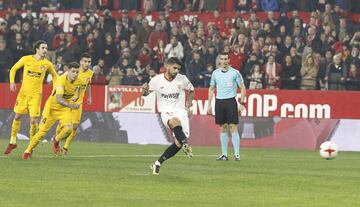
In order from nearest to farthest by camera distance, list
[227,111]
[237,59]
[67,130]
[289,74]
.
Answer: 1. [67,130]
2. [227,111]
3. [289,74]
4. [237,59]

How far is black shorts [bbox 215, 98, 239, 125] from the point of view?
24.7m

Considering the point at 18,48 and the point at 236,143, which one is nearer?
the point at 236,143

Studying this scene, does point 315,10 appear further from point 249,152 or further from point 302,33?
point 249,152

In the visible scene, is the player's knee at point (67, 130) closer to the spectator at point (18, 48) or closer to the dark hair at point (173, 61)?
the dark hair at point (173, 61)

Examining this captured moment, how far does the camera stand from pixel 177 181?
57.6ft

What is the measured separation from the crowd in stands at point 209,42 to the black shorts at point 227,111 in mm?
7411

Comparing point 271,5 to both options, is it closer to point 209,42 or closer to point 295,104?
point 209,42

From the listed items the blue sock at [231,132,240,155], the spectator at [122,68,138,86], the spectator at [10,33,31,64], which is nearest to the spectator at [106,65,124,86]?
the spectator at [122,68,138,86]

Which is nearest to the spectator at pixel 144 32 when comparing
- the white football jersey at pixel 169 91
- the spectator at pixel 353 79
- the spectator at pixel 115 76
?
the spectator at pixel 115 76

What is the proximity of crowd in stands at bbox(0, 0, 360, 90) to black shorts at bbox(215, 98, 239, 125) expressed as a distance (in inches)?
292

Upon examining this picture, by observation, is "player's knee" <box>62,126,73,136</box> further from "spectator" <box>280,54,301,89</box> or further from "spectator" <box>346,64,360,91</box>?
"spectator" <box>346,64,360,91</box>

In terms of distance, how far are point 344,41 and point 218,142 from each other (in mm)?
4810

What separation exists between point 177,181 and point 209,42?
654 inches

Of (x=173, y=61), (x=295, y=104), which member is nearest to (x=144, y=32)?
(x=295, y=104)
